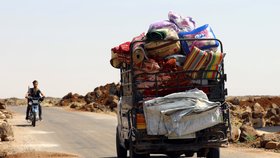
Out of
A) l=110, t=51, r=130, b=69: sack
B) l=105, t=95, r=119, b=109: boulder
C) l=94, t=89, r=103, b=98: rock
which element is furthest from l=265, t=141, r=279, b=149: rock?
l=94, t=89, r=103, b=98: rock

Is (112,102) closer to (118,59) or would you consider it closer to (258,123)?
(258,123)

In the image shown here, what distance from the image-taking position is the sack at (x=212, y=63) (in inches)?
484

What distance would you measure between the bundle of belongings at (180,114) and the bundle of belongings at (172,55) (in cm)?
44

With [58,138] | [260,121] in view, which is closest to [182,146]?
[58,138]

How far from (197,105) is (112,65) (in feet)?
8.51

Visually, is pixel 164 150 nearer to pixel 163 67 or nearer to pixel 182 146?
pixel 182 146

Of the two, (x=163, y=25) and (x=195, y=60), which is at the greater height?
(x=163, y=25)

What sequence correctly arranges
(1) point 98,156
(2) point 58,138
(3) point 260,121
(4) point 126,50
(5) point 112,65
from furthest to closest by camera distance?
(3) point 260,121
(2) point 58,138
(1) point 98,156
(5) point 112,65
(4) point 126,50

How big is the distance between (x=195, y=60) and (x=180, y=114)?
3.47 feet

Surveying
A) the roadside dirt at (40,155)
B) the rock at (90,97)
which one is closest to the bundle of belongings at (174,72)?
the roadside dirt at (40,155)

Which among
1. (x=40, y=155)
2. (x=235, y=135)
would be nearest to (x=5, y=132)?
(x=40, y=155)

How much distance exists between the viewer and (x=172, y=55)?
12539 mm

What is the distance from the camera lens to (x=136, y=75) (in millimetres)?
12117

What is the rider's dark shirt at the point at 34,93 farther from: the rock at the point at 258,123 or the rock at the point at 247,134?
the rock at the point at 258,123
